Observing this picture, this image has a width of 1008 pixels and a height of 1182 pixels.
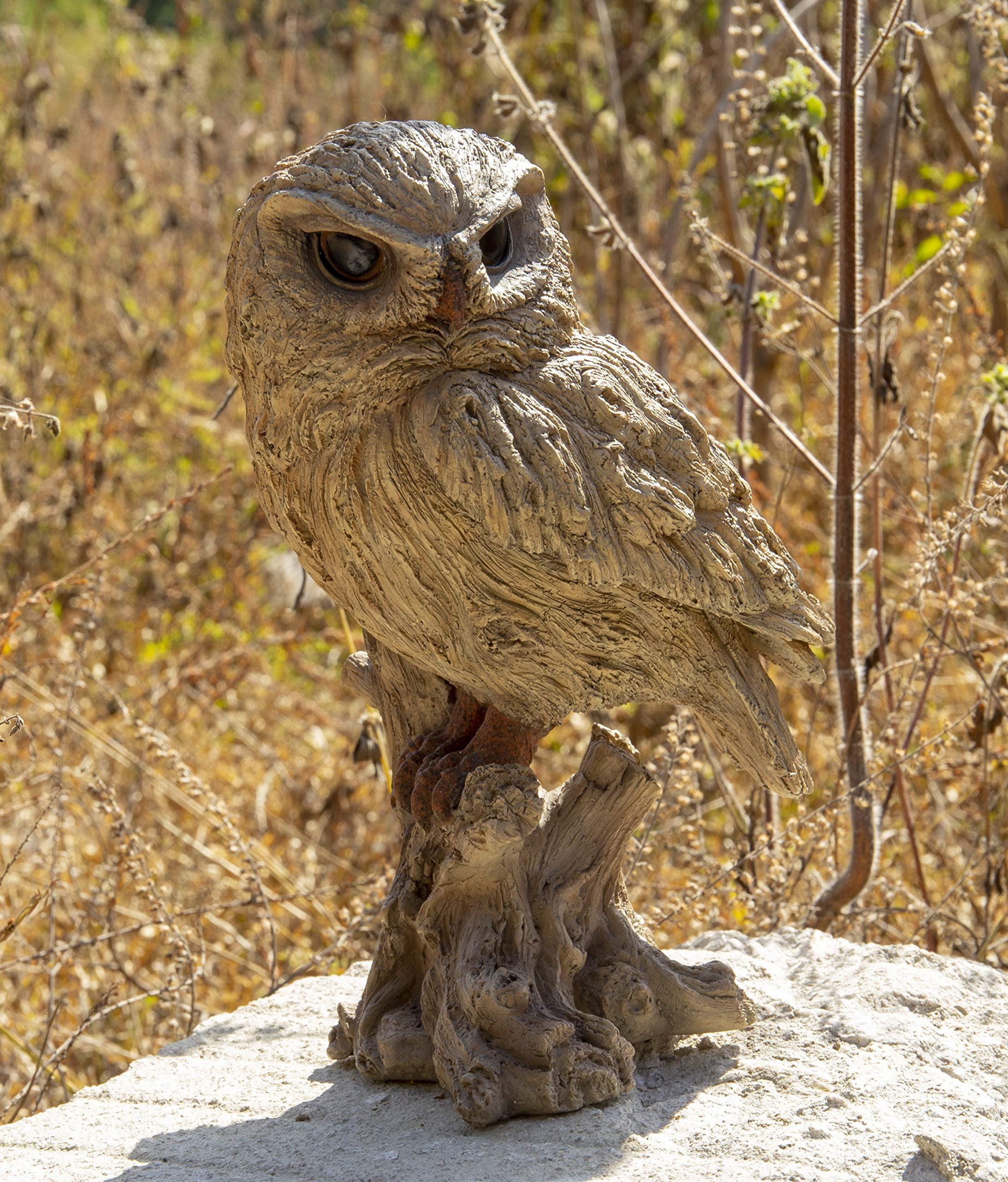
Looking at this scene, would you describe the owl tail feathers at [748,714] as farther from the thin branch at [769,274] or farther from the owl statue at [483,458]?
the thin branch at [769,274]

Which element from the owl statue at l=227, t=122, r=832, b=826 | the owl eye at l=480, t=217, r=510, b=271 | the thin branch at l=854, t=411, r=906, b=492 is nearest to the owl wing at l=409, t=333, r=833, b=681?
the owl statue at l=227, t=122, r=832, b=826

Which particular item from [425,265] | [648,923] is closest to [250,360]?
[425,265]

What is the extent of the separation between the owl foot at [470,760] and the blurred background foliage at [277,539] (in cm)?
58

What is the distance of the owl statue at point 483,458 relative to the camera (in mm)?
1738

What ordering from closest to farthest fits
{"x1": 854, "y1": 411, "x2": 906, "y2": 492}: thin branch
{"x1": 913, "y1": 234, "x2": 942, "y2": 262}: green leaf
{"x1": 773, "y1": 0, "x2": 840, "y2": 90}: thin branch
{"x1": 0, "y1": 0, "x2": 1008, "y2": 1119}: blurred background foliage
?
1. {"x1": 773, "y1": 0, "x2": 840, "y2": 90}: thin branch
2. {"x1": 854, "y1": 411, "x2": 906, "y2": 492}: thin branch
3. {"x1": 0, "y1": 0, "x2": 1008, "y2": 1119}: blurred background foliage
4. {"x1": 913, "y1": 234, "x2": 942, "y2": 262}: green leaf

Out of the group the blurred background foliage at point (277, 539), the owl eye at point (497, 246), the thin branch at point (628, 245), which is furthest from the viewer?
the blurred background foliage at point (277, 539)

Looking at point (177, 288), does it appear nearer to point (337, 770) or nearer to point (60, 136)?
point (60, 136)

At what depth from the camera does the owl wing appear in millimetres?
1741

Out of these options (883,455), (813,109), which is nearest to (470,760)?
(883,455)

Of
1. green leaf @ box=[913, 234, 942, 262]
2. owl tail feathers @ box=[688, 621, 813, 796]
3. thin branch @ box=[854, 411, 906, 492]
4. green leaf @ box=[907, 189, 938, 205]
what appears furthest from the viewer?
green leaf @ box=[913, 234, 942, 262]

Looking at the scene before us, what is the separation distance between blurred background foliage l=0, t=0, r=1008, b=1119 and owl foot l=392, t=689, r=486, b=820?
21.1 inches

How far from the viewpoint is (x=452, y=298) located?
173 centimetres

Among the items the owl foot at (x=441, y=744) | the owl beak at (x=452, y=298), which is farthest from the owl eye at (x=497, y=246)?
the owl foot at (x=441, y=744)

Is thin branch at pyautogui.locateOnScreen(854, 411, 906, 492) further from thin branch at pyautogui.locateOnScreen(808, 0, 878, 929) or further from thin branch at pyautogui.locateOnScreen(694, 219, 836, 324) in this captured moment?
thin branch at pyautogui.locateOnScreen(694, 219, 836, 324)
